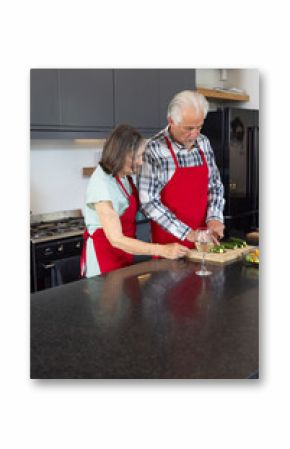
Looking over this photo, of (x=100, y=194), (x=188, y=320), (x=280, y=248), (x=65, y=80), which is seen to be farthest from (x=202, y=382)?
(x=65, y=80)

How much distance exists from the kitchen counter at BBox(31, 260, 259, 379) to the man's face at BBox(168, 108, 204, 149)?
A: 644mm

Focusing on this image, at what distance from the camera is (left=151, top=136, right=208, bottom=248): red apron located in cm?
201

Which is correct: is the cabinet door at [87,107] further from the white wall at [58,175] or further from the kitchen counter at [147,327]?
the kitchen counter at [147,327]

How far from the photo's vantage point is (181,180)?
2.02 m

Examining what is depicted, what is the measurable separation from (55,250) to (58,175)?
22.8 inches

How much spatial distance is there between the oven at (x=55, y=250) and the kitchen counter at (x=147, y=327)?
141 millimetres

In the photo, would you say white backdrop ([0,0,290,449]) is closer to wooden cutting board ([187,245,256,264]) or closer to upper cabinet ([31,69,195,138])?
wooden cutting board ([187,245,256,264])

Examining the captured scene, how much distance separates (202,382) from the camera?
1.11 metres

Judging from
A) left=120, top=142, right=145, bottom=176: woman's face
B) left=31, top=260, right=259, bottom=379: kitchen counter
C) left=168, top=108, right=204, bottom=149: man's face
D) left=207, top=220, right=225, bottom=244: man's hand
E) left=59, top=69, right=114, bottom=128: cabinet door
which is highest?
left=59, top=69, right=114, bottom=128: cabinet door

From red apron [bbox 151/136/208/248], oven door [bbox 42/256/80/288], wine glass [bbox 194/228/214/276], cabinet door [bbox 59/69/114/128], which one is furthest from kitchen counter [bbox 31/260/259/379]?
cabinet door [bbox 59/69/114/128]

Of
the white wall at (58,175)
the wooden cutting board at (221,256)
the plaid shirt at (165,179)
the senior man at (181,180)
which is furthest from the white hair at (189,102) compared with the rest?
the white wall at (58,175)

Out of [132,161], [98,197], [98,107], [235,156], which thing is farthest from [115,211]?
[235,156]

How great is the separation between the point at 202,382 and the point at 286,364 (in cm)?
35

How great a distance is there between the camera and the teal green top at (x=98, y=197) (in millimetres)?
1665
